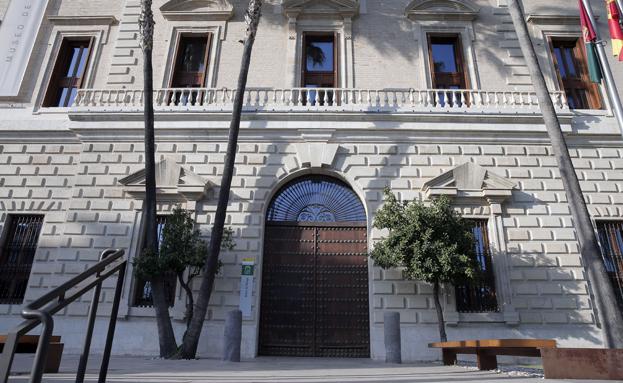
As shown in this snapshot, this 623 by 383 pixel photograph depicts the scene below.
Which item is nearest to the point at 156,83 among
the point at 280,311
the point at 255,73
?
the point at 255,73

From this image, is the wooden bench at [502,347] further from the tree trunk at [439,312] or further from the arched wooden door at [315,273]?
the arched wooden door at [315,273]

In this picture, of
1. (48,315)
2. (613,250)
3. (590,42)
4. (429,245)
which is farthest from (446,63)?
(48,315)

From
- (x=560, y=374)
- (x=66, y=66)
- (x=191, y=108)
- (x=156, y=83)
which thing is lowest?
(x=560, y=374)

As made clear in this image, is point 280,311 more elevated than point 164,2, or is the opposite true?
point 164,2

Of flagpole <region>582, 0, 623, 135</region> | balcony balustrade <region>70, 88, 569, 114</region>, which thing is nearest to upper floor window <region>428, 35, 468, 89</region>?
balcony balustrade <region>70, 88, 569, 114</region>

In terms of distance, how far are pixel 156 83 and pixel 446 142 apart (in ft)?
29.8

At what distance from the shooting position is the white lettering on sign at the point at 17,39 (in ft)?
44.4

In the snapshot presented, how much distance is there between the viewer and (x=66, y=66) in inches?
562

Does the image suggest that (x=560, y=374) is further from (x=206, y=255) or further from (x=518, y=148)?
(x=518, y=148)

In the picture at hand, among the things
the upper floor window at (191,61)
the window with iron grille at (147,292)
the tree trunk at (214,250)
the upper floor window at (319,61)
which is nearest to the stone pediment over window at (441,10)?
the upper floor window at (319,61)

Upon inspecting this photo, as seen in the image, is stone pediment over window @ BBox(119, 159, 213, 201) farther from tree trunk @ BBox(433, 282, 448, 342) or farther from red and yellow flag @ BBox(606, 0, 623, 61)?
red and yellow flag @ BBox(606, 0, 623, 61)

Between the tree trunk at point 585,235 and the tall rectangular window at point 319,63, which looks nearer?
the tree trunk at point 585,235

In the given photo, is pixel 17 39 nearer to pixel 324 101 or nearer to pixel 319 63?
pixel 319 63

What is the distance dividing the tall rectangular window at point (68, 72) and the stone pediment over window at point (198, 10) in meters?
2.93
